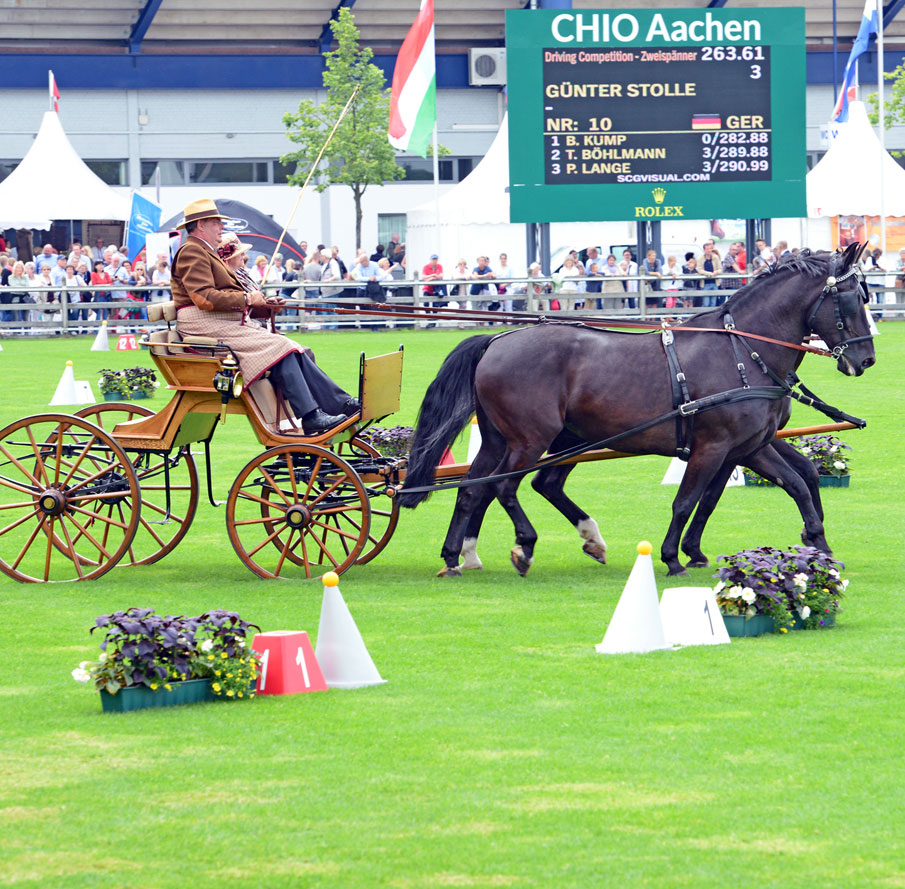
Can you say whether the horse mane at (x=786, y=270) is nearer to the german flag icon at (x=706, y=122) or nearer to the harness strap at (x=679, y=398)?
the harness strap at (x=679, y=398)

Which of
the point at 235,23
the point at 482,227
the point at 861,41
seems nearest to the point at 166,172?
the point at 235,23

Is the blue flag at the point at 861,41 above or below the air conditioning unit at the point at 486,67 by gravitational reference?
below

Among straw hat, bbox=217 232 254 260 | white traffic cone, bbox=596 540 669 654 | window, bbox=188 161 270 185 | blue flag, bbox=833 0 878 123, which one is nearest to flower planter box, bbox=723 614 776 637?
white traffic cone, bbox=596 540 669 654

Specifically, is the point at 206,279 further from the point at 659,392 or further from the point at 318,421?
the point at 659,392

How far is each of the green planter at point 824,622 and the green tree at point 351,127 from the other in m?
34.8

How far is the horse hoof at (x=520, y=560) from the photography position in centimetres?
1039

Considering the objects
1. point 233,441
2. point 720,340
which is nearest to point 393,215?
point 233,441

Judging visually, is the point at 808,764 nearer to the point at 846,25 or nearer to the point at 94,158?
the point at 94,158

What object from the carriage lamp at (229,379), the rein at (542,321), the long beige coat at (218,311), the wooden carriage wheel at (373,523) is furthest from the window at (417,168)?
the carriage lamp at (229,379)

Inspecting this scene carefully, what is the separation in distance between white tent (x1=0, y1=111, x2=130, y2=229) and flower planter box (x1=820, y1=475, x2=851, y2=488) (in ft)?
75.9

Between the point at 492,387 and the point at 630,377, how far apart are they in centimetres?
88

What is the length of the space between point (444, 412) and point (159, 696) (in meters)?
3.86

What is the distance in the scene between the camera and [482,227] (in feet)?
129

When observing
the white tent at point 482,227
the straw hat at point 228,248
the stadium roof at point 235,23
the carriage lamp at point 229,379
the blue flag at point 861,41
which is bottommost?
the carriage lamp at point 229,379
